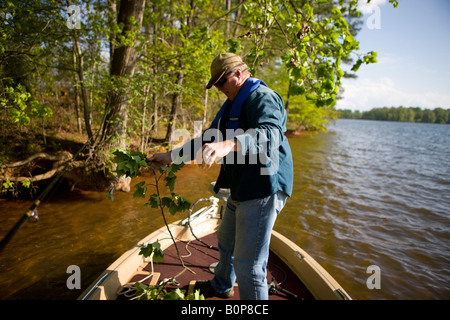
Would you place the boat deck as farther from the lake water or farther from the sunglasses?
the sunglasses

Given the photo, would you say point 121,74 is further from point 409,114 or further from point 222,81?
point 409,114

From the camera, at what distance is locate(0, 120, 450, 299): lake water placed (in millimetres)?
4609

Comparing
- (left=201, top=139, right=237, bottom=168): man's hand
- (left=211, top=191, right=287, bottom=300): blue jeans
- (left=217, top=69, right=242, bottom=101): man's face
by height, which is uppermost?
(left=217, top=69, right=242, bottom=101): man's face

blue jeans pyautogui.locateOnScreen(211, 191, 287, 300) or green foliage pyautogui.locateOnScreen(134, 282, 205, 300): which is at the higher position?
blue jeans pyautogui.locateOnScreen(211, 191, 287, 300)

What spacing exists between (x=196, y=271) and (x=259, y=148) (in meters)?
2.45

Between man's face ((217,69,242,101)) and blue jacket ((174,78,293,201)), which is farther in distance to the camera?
man's face ((217,69,242,101))

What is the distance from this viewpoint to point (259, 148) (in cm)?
154

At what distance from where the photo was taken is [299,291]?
301 cm

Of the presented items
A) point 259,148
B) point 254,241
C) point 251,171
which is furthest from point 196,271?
point 259,148

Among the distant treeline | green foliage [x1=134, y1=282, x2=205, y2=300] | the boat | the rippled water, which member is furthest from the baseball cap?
the distant treeline
